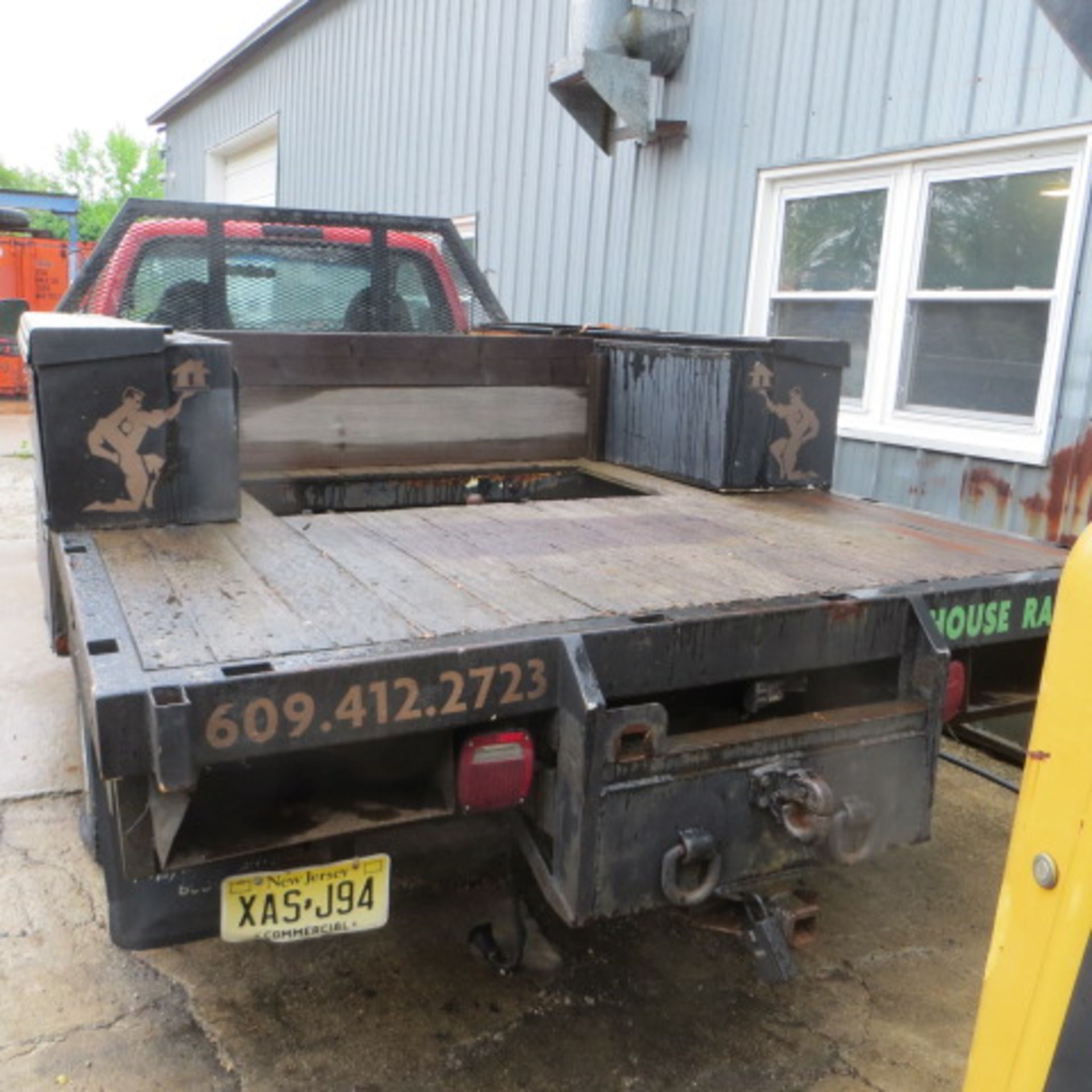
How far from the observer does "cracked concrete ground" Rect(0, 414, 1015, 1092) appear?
253cm

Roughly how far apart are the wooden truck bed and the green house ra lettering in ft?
0.36

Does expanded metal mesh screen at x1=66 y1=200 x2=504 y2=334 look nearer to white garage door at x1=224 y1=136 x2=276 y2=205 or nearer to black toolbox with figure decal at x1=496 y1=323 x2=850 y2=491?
black toolbox with figure decal at x1=496 y1=323 x2=850 y2=491

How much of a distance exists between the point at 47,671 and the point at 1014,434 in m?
4.63

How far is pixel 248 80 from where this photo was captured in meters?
16.5

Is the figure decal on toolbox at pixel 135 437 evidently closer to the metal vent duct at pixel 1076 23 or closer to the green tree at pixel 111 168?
the metal vent duct at pixel 1076 23

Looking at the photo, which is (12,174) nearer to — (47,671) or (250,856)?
(47,671)

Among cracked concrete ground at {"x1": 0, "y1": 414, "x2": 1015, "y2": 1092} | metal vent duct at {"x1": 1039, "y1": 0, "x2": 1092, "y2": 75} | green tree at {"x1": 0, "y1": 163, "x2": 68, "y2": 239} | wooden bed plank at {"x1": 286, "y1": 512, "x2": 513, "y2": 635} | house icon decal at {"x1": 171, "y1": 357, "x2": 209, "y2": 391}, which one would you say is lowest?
cracked concrete ground at {"x1": 0, "y1": 414, "x2": 1015, "y2": 1092}

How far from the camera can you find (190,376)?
9.05ft

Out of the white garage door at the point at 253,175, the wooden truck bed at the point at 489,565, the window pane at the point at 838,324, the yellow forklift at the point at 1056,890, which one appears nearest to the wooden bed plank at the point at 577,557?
the wooden truck bed at the point at 489,565

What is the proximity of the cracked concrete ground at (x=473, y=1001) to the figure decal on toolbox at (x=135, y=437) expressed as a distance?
119 centimetres

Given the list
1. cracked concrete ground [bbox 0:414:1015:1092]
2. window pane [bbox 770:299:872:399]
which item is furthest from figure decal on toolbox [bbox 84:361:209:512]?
window pane [bbox 770:299:872:399]

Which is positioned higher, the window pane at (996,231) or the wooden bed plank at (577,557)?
the window pane at (996,231)

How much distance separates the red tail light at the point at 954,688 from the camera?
106 inches

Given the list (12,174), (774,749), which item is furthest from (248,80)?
(12,174)
